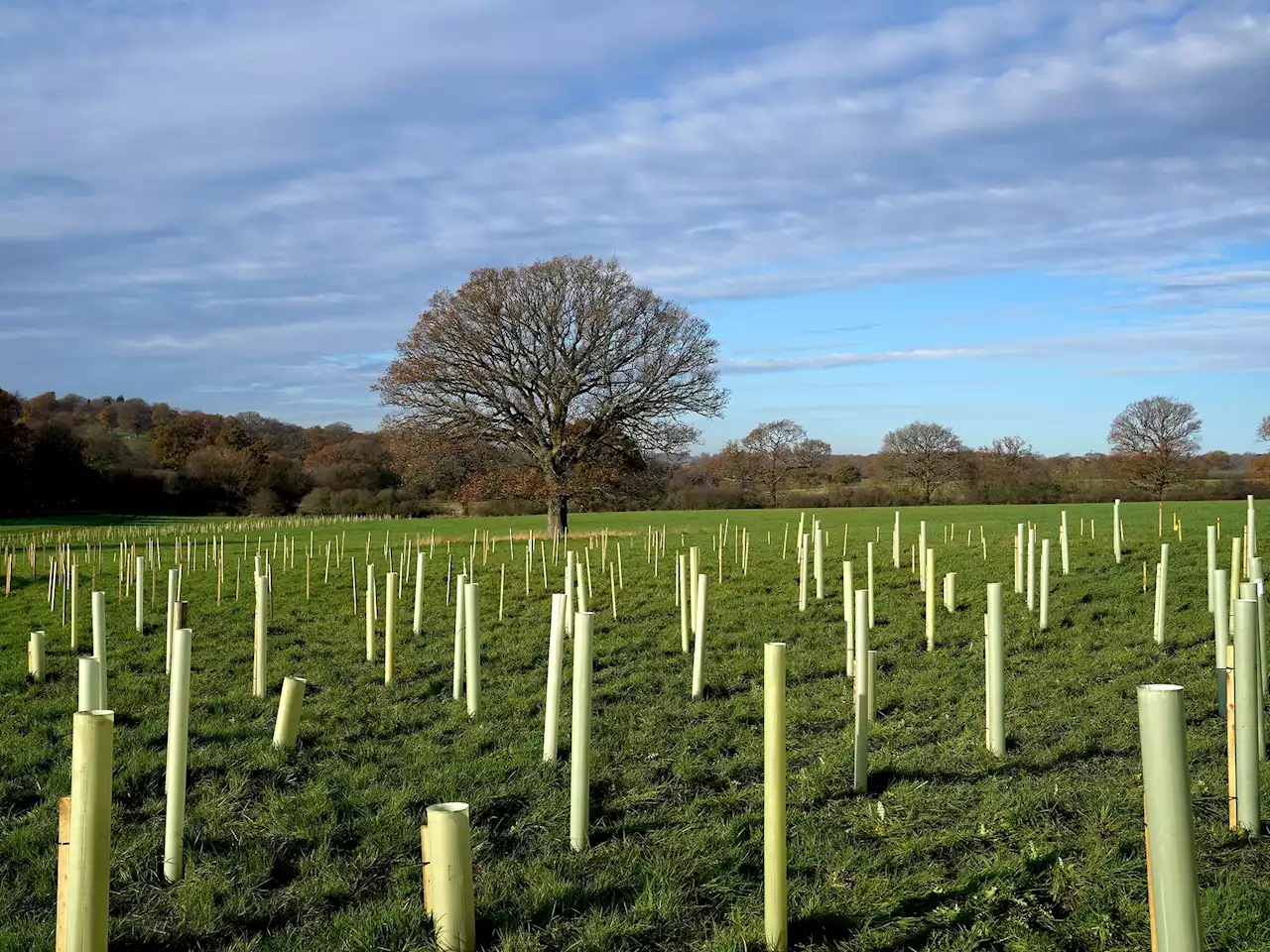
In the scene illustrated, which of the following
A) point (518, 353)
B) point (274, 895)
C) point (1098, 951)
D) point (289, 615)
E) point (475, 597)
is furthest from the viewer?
point (518, 353)

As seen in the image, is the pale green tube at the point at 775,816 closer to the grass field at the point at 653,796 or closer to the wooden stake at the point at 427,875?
the grass field at the point at 653,796

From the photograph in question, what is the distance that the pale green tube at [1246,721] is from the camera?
228 inches

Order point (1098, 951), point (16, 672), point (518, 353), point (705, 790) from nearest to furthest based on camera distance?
point (1098, 951) < point (705, 790) < point (16, 672) < point (518, 353)

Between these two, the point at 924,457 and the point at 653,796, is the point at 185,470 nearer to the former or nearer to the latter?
the point at 924,457

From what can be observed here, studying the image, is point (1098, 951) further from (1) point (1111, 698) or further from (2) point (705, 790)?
(1) point (1111, 698)

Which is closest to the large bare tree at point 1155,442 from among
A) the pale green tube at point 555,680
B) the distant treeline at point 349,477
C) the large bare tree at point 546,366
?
the distant treeline at point 349,477

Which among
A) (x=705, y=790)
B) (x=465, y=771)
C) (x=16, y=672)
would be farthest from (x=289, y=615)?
(x=705, y=790)

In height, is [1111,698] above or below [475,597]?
below

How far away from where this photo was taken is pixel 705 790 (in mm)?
6969

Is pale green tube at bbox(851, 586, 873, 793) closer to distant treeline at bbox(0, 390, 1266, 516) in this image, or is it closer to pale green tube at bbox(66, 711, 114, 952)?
pale green tube at bbox(66, 711, 114, 952)

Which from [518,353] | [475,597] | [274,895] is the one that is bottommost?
[274,895]

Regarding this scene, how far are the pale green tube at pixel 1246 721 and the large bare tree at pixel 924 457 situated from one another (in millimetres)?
54008

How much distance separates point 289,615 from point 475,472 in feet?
63.6

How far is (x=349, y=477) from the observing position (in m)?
74.9
